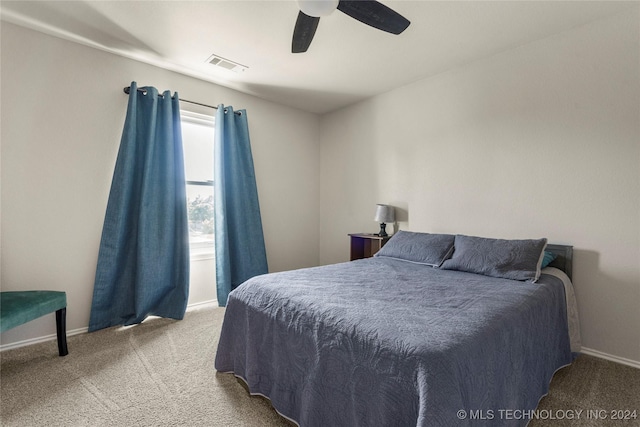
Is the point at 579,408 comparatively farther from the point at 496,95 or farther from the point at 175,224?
the point at 175,224

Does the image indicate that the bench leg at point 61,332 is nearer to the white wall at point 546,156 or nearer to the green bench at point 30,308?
the green bench at point 30,308

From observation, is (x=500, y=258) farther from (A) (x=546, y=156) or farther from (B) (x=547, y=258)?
(A) (x=546, y=156)

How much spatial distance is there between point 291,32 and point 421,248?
210 centimetres

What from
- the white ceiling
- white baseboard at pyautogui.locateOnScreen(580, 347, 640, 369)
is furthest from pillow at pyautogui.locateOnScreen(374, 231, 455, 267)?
the white ceiling

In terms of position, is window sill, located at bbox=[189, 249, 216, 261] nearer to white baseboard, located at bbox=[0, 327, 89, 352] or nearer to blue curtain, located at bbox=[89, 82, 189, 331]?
blue curtain, located at bbox=[89, 82, 189, 331]

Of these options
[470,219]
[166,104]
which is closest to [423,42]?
[470,219]

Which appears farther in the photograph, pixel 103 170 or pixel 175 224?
pixel 175 224

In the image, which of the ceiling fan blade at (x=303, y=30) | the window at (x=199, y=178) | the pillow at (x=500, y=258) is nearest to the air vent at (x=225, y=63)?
the window at (x=199, y=178)

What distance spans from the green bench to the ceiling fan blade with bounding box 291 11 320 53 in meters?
2.45

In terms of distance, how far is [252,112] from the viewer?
388 centimetres

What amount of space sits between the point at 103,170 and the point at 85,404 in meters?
1.91

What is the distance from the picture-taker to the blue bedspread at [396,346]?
3.75ft

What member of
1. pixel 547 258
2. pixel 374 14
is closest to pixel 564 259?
pixel 547 258

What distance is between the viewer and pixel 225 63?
3.03 m
